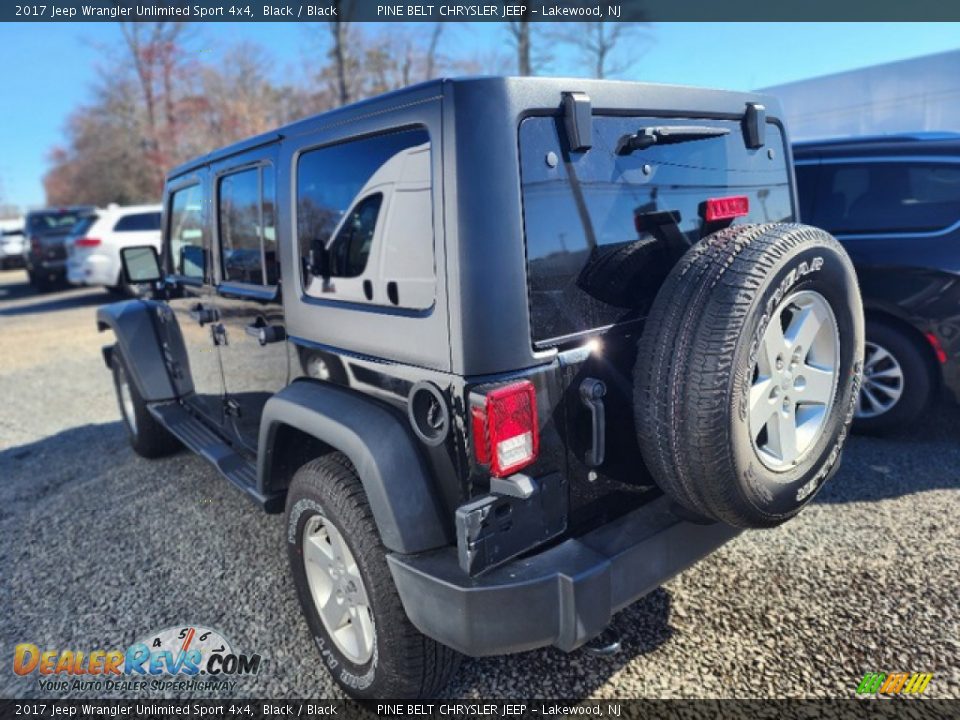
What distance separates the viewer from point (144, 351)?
401cm

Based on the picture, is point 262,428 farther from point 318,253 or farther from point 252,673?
point 252,673

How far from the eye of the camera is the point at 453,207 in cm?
174

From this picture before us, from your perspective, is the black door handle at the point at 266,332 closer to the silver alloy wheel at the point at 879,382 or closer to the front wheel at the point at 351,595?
the front wheel at the point at 351,595

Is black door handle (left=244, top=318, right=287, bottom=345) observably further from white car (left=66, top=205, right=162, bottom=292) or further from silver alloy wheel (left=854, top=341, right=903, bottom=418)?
white car (left=66, top=205, right=162, bottom=292)

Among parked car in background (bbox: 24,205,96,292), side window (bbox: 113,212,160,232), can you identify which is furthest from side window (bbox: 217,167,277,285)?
parked car in background (bbox: 24,205,96,292)

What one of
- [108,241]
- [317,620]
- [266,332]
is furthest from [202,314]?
[108,241]

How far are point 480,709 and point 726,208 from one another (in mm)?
1854

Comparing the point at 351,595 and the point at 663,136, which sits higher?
the point at 663,136

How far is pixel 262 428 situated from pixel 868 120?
13.4 m

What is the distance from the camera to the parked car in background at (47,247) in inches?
603

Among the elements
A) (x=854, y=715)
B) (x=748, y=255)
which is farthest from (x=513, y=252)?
(x=854, y=715)

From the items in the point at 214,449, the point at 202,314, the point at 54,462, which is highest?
the point at 202,314

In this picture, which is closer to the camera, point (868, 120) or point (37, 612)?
point (37, 612)

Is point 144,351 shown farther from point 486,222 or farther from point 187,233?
point 486,222
